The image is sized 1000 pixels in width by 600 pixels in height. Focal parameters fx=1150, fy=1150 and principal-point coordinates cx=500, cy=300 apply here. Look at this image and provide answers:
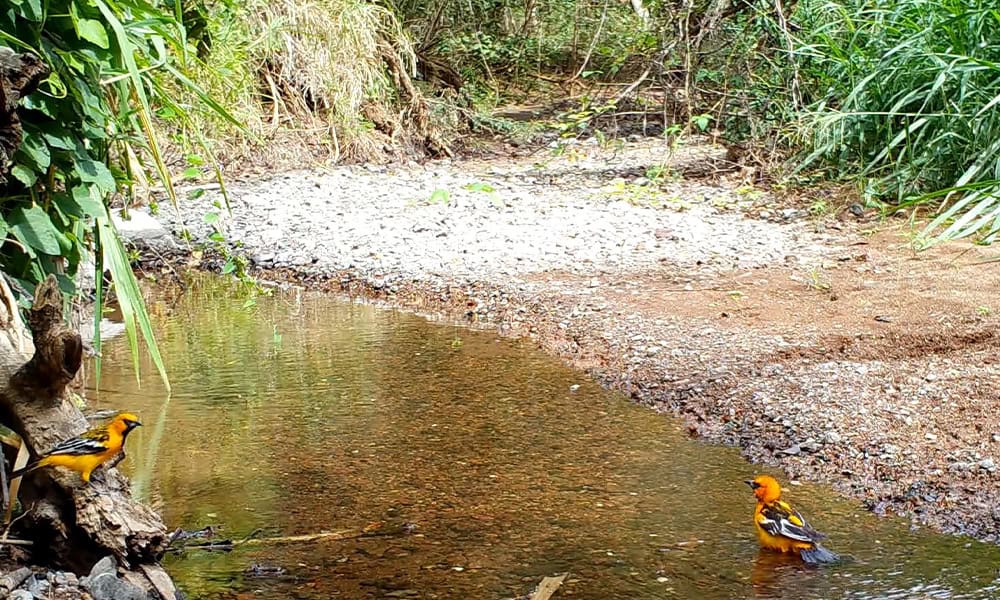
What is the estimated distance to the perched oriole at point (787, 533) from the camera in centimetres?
289

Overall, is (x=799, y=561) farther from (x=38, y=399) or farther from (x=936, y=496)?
(x=38, y=399)

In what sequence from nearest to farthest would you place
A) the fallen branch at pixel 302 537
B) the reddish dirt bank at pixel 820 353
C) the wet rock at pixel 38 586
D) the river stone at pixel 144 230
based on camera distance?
the wet rock at pixel 38 586 → the fallen branch at pixel 302 537 → the reddish dirt bank at pixel 820 353 → the river stone at pixel 144 230

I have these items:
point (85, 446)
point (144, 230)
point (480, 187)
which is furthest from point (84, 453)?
point (480, 187)

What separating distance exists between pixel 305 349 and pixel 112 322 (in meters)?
1.21

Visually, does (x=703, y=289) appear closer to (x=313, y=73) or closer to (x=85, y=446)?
(x=85, y=446)

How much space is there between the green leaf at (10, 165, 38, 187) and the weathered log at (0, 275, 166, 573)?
0.24m

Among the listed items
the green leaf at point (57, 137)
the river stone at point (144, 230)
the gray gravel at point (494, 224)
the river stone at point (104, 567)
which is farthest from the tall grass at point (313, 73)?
the river stone at point (104, 567)

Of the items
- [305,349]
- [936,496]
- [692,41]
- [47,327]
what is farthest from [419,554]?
[692,41]

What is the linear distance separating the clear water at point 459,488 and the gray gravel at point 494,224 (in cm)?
158

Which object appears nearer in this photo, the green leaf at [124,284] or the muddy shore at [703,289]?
the green leaf at [124,284]

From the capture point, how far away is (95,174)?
9.07 feet

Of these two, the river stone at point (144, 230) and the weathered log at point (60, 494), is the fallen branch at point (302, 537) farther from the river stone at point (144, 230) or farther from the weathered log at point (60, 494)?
the river stone at point (144, 230)

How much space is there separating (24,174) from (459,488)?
5.18 feet

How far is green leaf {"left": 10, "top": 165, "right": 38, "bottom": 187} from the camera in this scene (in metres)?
2.58
